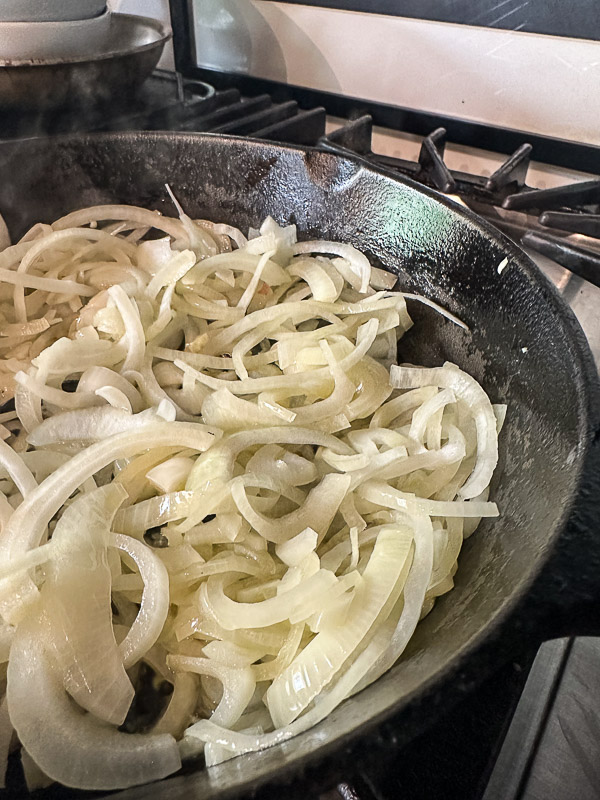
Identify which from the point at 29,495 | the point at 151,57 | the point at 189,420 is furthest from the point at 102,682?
the point at 151,57

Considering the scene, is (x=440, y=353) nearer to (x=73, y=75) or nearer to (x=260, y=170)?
(x=260, y=170)

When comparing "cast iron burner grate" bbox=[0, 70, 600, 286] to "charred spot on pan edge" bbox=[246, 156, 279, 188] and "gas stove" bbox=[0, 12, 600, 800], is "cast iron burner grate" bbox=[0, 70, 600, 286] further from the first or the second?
"charred spot on pan edge" bbox=[246, 156, 279, 188]

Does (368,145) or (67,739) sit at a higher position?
(368,145)

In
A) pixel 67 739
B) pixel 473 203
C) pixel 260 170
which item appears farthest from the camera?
pixel 473 203

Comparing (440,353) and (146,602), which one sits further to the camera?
(440,353)

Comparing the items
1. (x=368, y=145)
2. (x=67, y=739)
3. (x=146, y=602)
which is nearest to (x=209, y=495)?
(x=146, y=602)

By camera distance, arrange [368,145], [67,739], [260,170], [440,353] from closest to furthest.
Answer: [67,739]
[440,353]
[260,170]
[368,145]

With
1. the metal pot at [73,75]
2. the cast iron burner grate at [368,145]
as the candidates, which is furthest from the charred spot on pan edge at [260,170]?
the metal pot at [73,75]

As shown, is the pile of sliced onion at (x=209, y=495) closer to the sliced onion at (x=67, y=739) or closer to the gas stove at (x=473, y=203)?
the sliced onion at (x=67, y=739)
